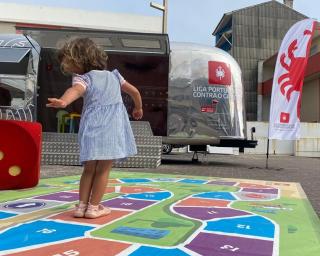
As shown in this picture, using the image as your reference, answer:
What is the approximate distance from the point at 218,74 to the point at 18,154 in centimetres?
713

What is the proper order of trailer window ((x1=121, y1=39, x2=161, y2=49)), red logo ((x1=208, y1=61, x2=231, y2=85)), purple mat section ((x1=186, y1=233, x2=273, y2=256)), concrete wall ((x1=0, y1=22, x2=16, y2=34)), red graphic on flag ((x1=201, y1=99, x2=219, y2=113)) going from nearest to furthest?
purple mat section ((x1=186, y1=233, x2=273, y2=256))
trailer window ((x1=121, y1=39, x2=161, y2=49))
red graphic on flag ((x1=201, y1=99, x2=219, y2=113))
red logo ((x1=208, y1=61, x2=231, y2=85))
concrete wall ((x1=0, y1=22, x2=16, y2=34))

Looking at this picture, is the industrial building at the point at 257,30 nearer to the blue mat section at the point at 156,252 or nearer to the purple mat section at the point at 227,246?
the purple mat section at the point at 227,246

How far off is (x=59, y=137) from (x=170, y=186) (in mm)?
4756

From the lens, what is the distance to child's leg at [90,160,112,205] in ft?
11.9

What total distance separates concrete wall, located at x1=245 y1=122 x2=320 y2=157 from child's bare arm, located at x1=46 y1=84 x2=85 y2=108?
22163mm

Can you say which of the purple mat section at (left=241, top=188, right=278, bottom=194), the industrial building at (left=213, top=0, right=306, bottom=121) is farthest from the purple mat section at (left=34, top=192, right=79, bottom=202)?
the industrial building at (left=213, top=0, right=306, bottom=121)

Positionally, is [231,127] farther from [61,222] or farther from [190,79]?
[61,222]

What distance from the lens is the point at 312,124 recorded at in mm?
25531

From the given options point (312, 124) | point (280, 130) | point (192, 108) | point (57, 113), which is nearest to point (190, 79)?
point (192, 108)

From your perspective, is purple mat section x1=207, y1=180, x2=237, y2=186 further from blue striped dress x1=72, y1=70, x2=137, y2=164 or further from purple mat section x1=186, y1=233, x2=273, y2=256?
purple mat section x1=186, y1=233, x2=273, y2=256

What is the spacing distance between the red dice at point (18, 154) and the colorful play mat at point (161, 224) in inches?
8.2

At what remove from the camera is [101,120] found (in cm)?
361

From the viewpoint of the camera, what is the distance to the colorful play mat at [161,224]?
2.79m

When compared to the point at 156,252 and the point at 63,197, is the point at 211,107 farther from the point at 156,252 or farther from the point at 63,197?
the point at 156,252
